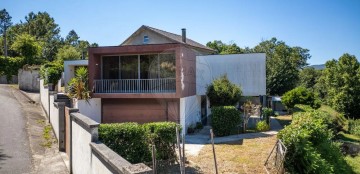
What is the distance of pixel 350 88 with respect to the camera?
3036 centimetres

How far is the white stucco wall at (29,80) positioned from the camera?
2672 centimetres

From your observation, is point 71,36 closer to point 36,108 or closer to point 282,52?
point 282,52

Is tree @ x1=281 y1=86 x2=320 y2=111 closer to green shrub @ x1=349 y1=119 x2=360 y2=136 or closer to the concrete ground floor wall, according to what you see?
green shrub @ x1=349 y1=119 x2=360 y2=136

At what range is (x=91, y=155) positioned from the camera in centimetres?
632

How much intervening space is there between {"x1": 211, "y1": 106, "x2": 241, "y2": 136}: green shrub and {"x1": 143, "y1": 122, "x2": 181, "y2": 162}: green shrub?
22.4 feet

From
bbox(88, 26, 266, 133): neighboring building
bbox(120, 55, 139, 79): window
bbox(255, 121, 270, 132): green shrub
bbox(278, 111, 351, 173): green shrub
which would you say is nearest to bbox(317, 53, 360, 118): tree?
bbox(255, 121, 270, 132): green shrub

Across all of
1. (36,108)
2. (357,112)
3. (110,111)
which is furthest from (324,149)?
(357,112)

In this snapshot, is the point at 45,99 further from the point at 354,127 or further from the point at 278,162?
the point at 354,127

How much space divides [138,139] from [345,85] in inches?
1148

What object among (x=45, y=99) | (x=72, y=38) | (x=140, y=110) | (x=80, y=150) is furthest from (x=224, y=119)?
(x=72, y=38)

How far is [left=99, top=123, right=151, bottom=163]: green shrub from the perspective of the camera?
29.4 feet

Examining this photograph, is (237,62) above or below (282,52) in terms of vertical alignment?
below

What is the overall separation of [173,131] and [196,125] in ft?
30.5

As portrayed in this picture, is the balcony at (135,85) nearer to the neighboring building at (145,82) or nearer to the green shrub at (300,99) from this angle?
the neighboring building at (145,82)
